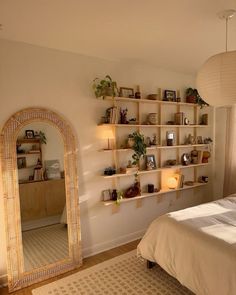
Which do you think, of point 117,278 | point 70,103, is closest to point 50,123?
point 70,103

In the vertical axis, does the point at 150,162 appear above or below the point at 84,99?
below

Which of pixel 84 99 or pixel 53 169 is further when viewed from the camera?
pixel 84 99

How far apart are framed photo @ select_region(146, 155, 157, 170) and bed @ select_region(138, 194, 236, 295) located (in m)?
0.92

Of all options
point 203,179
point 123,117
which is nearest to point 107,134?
point 123,117

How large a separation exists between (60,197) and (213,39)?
7.88 ft

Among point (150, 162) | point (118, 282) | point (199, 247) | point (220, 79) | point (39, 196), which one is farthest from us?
point (150, 162)

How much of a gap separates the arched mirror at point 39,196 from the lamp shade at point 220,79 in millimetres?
1607

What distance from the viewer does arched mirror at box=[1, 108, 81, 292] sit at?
228cm

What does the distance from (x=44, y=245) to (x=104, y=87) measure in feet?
6.52

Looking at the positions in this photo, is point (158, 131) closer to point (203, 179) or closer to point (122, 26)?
point (203, 179)

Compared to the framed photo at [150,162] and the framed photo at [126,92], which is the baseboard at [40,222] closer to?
the framed photo at [150,162]

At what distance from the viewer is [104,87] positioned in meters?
2.75

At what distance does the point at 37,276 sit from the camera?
2395 millimetres

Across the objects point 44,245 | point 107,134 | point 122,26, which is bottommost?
point 44,245
